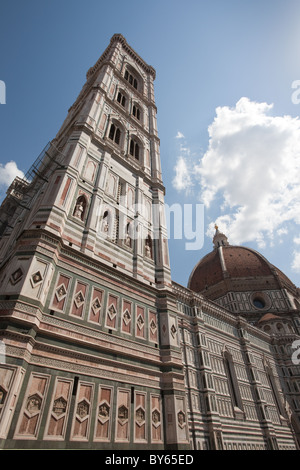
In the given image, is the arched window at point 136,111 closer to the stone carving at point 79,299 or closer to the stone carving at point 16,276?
the stone carving at point 79,299

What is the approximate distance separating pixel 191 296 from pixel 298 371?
67.3ft

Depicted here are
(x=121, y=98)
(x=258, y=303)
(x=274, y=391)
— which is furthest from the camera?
(x=258, y=303)

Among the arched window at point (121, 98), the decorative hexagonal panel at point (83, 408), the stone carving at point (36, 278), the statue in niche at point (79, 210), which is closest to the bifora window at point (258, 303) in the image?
the arched window at point (121, 98)

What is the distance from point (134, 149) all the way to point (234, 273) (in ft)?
148

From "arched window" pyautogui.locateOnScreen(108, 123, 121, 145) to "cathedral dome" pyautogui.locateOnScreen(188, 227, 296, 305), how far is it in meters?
42.2

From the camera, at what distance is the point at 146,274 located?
1176 cm

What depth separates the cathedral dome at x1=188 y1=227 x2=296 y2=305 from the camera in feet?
172

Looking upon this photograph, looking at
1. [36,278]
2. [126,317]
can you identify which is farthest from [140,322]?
[36,278]

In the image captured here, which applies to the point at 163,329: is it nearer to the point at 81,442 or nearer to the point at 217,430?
the point at 81,442

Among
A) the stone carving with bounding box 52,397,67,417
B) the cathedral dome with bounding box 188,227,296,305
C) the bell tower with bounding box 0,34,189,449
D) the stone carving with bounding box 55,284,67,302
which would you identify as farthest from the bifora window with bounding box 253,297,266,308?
the stone carving with bounding box 52,397,67,417

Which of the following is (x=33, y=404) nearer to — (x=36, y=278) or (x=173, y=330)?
(x=36, y=278)

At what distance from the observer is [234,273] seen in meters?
56.1

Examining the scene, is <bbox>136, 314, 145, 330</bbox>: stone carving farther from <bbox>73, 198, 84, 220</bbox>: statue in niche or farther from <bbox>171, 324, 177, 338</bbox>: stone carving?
<bbox>73, 198, 84, 220</bbox>: statue in niche

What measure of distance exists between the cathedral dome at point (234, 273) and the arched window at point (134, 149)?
40797 millimetres
